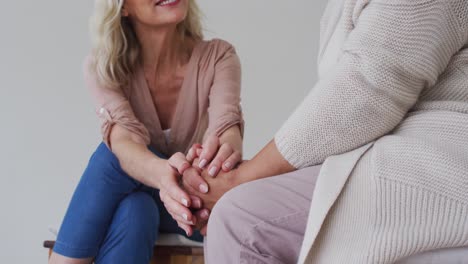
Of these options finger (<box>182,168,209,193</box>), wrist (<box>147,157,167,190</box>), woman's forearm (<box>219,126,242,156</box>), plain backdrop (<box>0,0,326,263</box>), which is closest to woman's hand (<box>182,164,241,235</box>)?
finger (<box>182,168,209,193</box>)

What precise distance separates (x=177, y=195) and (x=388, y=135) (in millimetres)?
415

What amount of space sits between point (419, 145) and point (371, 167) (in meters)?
0.07

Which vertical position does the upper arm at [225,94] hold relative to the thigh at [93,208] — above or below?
above

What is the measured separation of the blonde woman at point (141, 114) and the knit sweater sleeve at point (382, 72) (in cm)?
45

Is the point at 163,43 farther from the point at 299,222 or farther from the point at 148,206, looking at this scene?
the point at 299,222

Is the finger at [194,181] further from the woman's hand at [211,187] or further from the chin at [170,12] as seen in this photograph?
the chin at [170,12]

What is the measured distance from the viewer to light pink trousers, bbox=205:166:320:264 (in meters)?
0.90

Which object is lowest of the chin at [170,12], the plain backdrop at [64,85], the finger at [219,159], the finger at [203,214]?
the plain backdrop at [64,85]

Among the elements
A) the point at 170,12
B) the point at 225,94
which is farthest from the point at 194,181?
the point at 170,12

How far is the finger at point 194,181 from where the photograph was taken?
1.11 m

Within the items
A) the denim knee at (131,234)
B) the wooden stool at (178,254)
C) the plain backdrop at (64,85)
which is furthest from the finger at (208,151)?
the plain backdrop at (64,85)

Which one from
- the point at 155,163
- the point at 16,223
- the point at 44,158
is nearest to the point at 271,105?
the point at 44,158

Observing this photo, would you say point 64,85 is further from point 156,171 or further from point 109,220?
point 156,171

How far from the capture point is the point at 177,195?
1160mm
